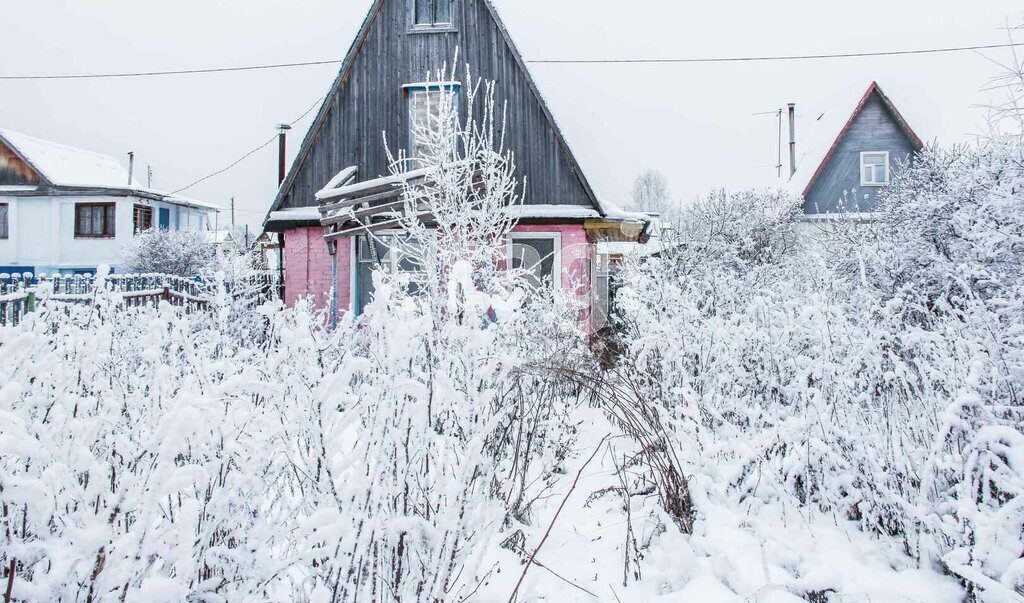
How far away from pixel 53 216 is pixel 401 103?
2123 centimetres

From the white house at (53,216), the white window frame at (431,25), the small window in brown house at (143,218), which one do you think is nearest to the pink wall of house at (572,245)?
the white window frame at (431,25)

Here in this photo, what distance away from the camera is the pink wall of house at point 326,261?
1125 cm

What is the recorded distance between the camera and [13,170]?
25.6m

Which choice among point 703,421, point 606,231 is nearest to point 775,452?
point 703,421

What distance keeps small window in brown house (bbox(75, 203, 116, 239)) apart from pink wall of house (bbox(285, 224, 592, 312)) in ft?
61.5

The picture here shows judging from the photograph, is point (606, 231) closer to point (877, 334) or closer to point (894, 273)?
point (894, 273)

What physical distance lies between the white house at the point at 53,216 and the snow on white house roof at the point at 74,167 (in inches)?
2.3

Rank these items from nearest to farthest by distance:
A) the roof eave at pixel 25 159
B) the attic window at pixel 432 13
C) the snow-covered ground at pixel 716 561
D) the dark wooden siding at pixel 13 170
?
1. the snow-covered ground at pixel 716 561
2. the attic window at pixel 432 13
3. the roof eave at pixel 25 159
4. the dark wooden siding at pixel 13 170

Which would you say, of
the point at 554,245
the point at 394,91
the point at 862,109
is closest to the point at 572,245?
the point at 554,245

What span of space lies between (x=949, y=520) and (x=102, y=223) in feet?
99.1

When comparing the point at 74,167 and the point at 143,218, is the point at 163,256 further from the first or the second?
the point at 74,167

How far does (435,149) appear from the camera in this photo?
744 cm

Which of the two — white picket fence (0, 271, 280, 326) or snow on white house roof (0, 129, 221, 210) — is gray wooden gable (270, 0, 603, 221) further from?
snow on white house roof (0, 129, 221, 210)

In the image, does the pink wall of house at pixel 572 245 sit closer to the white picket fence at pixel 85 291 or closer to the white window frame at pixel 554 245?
the white window frame at pixel 554 245
